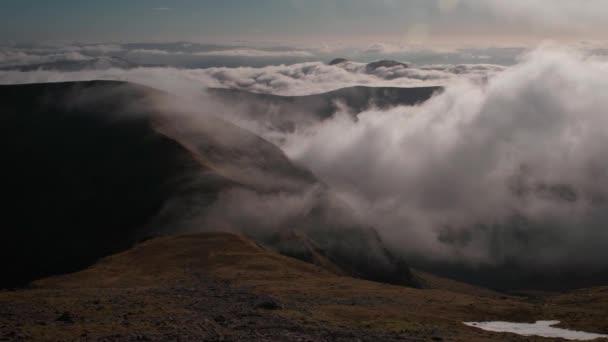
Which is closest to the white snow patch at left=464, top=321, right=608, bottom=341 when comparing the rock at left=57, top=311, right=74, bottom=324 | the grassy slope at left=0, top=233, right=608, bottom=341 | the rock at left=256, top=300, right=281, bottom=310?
the grassy slope at left=0, top=233, right=608, bottom=341

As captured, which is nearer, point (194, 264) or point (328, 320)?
point (328, 320)

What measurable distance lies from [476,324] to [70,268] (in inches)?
6396

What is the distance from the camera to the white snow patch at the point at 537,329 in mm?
69062

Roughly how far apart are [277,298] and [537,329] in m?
36.8

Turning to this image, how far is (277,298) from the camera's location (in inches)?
3236

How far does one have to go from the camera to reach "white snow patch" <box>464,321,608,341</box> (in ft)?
227

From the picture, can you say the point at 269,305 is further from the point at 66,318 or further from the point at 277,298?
the point at 66,318

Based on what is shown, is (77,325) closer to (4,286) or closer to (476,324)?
(476,324)

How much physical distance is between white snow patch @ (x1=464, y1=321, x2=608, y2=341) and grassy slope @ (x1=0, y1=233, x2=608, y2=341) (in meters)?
2.69

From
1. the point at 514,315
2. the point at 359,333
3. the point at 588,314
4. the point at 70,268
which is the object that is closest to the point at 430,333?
the point at 359,333

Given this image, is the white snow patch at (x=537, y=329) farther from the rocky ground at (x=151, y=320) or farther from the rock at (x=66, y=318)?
the rock at (x=66, y=318)

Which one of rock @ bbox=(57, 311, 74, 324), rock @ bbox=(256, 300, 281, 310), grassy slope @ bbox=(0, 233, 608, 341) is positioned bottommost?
grassy slope @ bbox=(0, 233, 608, 341)

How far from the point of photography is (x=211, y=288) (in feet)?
311

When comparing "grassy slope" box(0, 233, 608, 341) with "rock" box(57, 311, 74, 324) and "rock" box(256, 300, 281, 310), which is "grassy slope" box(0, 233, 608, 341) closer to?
"rock" box(256, 300, 281, 310)
